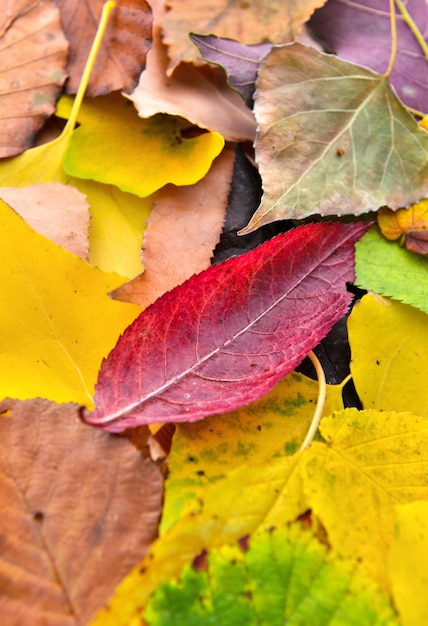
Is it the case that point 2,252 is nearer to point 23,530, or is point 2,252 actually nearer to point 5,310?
point 5,310

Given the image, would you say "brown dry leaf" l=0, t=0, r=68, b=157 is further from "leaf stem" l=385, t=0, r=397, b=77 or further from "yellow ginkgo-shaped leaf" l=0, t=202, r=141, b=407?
"leaf stem" l=385, t=0, r=397, b=77

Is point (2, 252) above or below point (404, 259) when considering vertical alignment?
above

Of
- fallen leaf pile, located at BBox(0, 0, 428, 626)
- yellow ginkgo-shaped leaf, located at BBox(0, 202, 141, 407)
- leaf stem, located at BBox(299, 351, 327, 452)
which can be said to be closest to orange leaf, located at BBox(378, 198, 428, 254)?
fallen leaf pile, located at BBox(0, 0, 428, 626)

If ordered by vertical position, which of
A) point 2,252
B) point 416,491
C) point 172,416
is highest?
point 2,252

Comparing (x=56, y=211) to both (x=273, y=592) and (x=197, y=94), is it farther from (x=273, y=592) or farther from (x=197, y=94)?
(x=273, y=592)

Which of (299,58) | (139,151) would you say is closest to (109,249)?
(139,151)

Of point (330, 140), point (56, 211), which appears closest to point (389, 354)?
point (330, 140)
